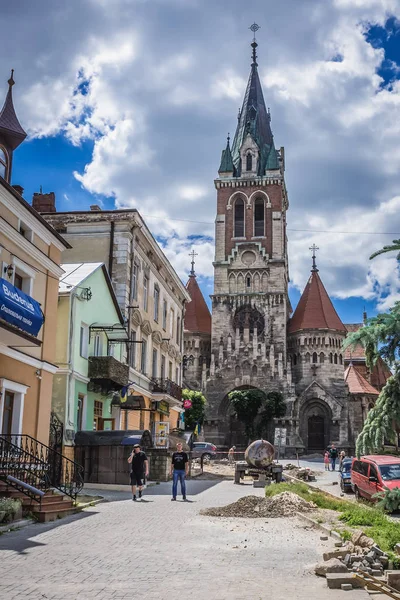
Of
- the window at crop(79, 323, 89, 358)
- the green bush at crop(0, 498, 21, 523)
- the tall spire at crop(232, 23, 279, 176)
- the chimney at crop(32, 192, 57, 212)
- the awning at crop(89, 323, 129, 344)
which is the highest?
the tall spire at crop(232, 23, 279, 176)

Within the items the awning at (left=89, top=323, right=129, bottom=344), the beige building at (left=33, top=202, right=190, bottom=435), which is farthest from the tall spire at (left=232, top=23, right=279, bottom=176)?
the awning at (left=89, top=323, right=129, bottom=344)

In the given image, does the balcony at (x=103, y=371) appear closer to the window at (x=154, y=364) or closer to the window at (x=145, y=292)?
the window at (x=145, y=292)

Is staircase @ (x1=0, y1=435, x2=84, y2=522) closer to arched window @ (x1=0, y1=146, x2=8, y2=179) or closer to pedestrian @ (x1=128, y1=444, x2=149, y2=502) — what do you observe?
pedestrian @ (x1=128, y1=444, x2=149, y2=502)

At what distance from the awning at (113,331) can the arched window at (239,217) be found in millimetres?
48365

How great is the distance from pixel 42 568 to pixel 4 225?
9960 millimetres

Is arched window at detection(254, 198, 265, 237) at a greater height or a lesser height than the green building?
greater

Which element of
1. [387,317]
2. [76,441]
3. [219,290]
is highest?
[219,290]

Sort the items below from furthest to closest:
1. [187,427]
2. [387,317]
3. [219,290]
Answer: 1. [219,290]
2. [187,427]
3. [387,317]

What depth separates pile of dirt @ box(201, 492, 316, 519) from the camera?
15336 millimetres

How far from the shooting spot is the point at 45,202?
108 ft

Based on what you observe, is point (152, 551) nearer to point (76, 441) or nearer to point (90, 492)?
point (90, 492)

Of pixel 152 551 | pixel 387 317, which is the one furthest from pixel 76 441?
pixel 152 551

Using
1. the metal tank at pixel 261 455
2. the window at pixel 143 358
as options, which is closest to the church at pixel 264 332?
the window at pixel 143 358

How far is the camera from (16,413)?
56.2ft
